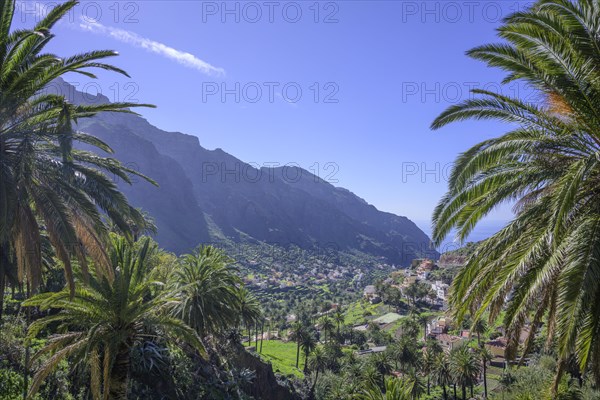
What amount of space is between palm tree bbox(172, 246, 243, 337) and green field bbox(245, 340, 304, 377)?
3686 cm

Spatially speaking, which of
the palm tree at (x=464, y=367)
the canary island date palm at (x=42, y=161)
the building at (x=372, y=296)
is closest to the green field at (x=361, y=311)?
the building at (x=372, y=296)

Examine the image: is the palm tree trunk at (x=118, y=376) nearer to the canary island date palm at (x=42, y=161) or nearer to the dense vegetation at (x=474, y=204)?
the dense vegetation at (x=474, y=204)

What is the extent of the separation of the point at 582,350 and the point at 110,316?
42.9 ft

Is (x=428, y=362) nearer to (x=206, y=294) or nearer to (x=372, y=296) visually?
(x=206, y=294)

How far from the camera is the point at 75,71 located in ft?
33.1

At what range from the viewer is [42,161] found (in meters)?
9.20

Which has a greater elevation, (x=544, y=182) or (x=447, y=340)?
(x=544, y=182)

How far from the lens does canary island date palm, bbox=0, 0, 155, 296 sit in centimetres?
880

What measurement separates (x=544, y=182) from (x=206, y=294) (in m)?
22.1

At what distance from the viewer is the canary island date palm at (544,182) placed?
7066 millimetres

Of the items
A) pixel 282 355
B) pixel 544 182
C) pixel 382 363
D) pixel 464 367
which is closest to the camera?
pixel 544 182

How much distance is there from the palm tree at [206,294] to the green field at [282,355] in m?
36.9

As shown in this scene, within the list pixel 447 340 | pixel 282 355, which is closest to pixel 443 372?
pixel 447 340

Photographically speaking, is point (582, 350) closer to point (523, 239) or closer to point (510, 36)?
point (523, 239)
